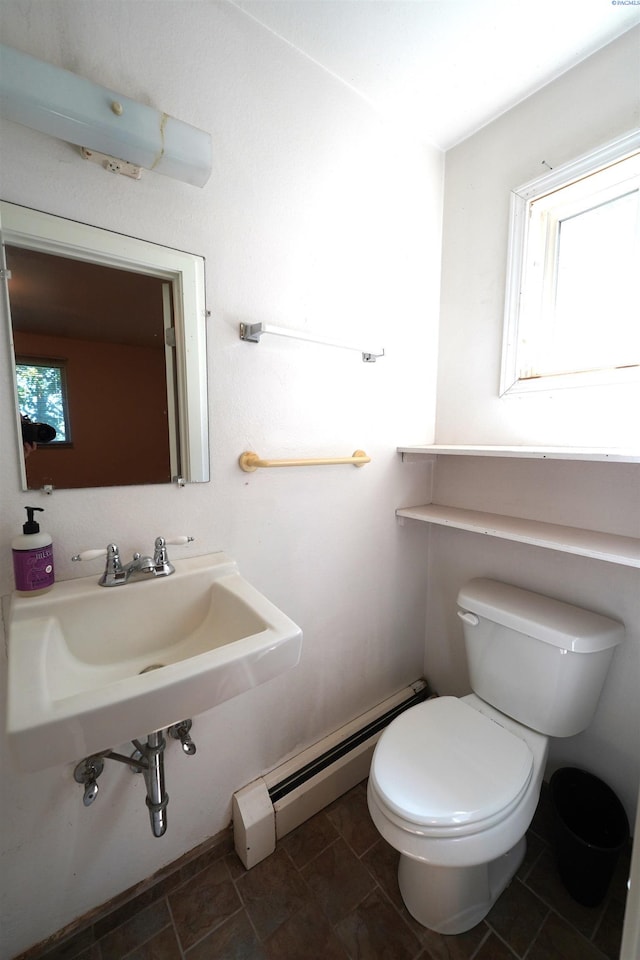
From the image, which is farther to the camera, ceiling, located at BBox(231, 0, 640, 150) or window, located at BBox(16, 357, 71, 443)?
ceiling, located at BBox(231, 0, 640, 150)

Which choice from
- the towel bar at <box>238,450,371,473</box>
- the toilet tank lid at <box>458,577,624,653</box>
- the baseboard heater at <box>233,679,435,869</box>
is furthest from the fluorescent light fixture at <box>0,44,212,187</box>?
the baseboard heater at <box>233,679,435,869</box>

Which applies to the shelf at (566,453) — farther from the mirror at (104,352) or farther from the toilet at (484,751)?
the mirror at (104,352)

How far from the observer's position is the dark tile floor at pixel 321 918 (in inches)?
36.1

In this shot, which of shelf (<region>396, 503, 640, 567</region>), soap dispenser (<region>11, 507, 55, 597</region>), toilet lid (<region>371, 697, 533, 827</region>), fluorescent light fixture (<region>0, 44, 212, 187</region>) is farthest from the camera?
shelf (<region>396, 503, 640, 567</region>)

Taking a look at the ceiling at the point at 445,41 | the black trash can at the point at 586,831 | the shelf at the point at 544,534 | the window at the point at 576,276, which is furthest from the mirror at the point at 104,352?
the black trash can at the point at 586,831

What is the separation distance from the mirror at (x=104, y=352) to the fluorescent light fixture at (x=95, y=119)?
153mm

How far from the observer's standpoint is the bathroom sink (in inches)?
20.1

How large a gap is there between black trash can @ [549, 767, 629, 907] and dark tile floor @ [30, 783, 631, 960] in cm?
7

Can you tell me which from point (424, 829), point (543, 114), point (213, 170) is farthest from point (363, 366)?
point (424, 829)

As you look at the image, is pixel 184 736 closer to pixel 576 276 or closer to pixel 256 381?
pixel 256 381

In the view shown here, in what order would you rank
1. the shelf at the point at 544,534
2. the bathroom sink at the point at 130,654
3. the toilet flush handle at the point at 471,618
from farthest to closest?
the toilet flush handle at the point at 471,618 → the shelf at the point at 544,534 → the bathroom sink at the point at 130,654

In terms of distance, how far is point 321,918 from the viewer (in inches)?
38.6

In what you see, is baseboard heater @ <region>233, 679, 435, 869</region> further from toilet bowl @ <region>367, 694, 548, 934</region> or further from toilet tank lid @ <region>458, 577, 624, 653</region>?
toilet tank lid @ <region>458, 577, 624, 653</region>

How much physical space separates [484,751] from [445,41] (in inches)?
77.9
